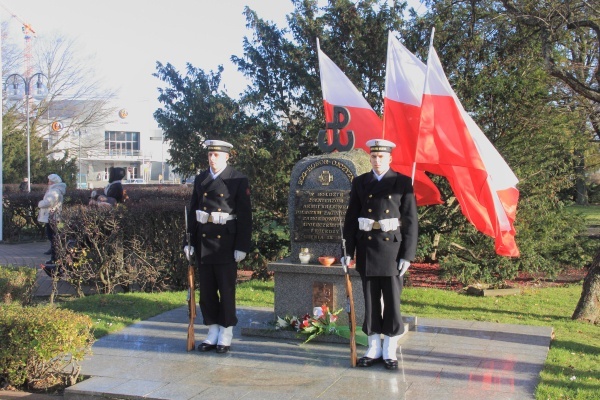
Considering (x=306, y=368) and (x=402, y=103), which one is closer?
(x=306, y=368)

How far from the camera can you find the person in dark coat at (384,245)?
6203 mm

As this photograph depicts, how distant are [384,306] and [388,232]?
693mm

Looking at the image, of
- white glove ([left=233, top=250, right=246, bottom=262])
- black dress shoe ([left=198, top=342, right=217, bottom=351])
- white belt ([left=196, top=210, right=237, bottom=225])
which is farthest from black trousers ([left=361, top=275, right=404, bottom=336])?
black dress shoe ([left=198, top=342, right=217, bottom=351])

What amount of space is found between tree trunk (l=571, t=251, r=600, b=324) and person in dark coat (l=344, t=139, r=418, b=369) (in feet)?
12.5

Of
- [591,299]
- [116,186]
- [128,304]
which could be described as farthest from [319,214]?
[116,186]

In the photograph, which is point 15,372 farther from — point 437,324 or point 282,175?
point 282,175

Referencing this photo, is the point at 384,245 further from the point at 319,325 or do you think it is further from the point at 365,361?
the point at 319,325

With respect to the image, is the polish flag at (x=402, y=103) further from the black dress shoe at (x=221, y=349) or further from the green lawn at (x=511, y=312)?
the black dress shoe at (x=221, y=349)

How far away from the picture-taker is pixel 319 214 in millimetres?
7402

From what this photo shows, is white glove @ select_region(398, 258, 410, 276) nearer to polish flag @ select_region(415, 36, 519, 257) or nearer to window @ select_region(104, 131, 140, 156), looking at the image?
polish flag @ select_region(415, 36, 519, 257)

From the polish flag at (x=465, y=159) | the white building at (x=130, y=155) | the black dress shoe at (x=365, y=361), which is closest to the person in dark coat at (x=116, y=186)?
the polish flag at (x=465, y=159)

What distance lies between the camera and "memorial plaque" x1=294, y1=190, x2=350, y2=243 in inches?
288

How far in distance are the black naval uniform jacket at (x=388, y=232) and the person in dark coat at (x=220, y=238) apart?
3.98 ft

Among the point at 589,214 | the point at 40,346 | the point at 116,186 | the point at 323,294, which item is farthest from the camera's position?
the point at 589,214
